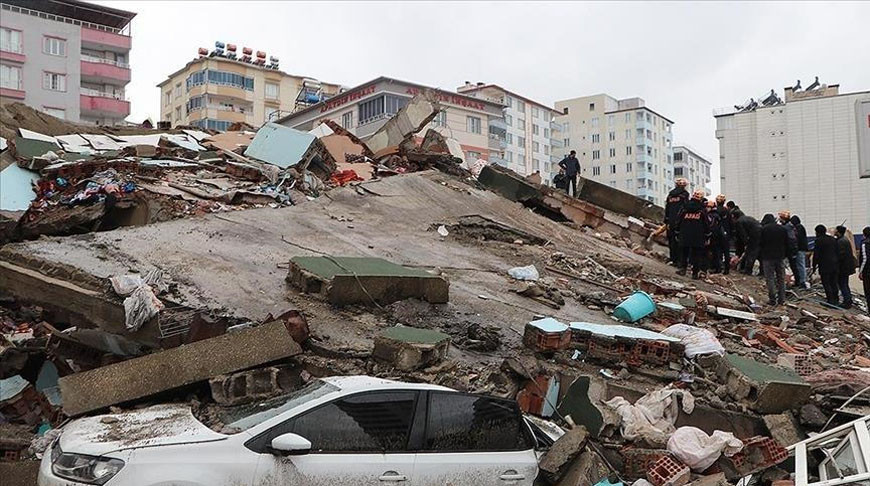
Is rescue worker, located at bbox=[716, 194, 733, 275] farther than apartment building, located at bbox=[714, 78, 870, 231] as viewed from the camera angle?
No

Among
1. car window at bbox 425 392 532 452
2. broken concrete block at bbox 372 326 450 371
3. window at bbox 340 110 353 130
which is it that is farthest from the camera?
window at bbox 340 110 353 130

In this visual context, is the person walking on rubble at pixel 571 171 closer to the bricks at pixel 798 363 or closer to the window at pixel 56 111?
the bricks at pixel 798 363

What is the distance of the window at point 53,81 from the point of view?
151 ft

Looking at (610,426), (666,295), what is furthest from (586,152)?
(610,426)

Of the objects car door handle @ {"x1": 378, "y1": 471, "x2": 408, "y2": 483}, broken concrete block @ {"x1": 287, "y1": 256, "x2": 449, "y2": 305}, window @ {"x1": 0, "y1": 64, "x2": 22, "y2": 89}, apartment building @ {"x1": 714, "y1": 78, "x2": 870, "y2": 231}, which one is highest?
window @ {"x1": 0, "y1": 64, "x2": 22, "y2": 89}

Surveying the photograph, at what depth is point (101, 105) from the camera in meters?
48.1

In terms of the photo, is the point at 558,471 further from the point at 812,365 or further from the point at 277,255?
the point at 277,255

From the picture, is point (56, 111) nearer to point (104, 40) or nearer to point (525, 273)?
point (104, 40)

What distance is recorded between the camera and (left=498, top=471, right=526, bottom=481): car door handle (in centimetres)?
499

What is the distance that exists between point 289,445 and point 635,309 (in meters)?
6.12

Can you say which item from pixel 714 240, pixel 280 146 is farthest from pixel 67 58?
pixel 714 240

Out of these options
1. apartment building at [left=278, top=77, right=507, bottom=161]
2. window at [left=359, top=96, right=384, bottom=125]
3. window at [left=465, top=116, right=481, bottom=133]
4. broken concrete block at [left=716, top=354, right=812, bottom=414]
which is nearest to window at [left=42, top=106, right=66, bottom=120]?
apartment building at [left=278, top=77, right=507, bottom=161]

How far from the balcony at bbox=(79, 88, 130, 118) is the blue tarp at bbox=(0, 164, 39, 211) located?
3751 centimetres

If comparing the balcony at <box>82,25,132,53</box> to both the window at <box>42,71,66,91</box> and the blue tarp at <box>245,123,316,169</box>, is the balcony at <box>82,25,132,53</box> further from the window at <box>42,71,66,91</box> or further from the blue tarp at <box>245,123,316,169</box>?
the blue tarp at <box>245,123,316,169</box>
